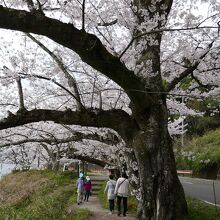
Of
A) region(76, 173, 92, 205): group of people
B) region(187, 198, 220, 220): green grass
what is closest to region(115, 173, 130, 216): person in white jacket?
region(187, 198, 220, 220): green grass

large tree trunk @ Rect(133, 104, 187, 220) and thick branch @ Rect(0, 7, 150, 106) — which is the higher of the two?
thick branch @ Rect(0, 7, 150, 106)

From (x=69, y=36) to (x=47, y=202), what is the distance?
11.6 m

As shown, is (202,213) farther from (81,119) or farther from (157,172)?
(81,119)

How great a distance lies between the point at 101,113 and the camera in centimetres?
804

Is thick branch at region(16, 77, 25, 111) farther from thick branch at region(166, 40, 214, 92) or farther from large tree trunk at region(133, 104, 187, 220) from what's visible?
thick branch at region(166, 40, 214, 92)

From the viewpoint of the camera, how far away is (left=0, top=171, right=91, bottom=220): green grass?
1424cm

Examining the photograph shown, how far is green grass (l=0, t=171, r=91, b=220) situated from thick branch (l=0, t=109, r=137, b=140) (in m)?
5.92

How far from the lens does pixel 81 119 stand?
7.83m

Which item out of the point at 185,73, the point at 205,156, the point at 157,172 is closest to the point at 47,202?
the point at 157,172

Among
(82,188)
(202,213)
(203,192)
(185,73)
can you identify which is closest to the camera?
(185,73)

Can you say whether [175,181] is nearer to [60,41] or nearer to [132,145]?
[132,145]

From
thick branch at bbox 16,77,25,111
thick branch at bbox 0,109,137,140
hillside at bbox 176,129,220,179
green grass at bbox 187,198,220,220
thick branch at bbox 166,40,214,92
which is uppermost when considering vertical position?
hillside at bbox 176,129,220,179

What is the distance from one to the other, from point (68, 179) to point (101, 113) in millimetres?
21458

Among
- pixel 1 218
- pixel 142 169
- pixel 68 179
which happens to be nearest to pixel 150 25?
pixel 142 169
